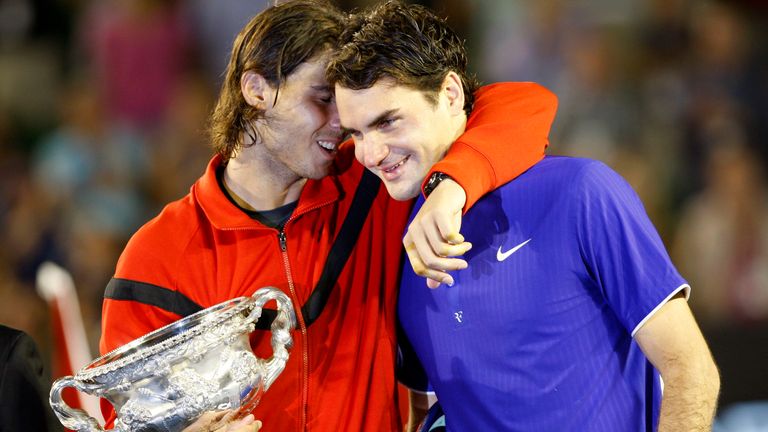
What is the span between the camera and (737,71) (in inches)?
246

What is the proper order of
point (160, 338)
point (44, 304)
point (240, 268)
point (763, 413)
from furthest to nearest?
point (44, 304) < point (763, 413) < point (240, 268) < point (160, 338)

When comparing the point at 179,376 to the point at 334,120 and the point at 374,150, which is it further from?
the point at 334,120

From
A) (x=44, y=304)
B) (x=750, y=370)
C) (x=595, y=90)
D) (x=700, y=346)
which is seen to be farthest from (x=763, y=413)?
(x=44, y=304)

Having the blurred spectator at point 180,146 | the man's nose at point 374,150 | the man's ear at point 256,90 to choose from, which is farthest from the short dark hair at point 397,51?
the blurred spectator at point 180,146

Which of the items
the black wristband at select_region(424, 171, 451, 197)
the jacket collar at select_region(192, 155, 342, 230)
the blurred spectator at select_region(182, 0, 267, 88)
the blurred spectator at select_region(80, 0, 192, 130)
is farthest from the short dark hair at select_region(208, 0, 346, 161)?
the blurred spectator at select_region(80, 0, 192, 130)

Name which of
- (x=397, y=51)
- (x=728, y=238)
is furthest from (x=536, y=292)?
(x=728, y=238)

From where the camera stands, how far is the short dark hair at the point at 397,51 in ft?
8.57

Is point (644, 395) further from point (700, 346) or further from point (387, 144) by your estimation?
point (387, 144)

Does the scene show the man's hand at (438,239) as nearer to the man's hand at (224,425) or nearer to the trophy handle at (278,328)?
the trophy handle at (278,328)

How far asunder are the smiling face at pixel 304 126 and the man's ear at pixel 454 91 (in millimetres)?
337

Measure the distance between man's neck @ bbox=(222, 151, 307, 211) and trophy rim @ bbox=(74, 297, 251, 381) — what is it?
50 centimetres

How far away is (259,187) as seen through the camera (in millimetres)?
2902

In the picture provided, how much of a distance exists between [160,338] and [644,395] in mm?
1156

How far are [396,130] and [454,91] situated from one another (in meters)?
0.23
